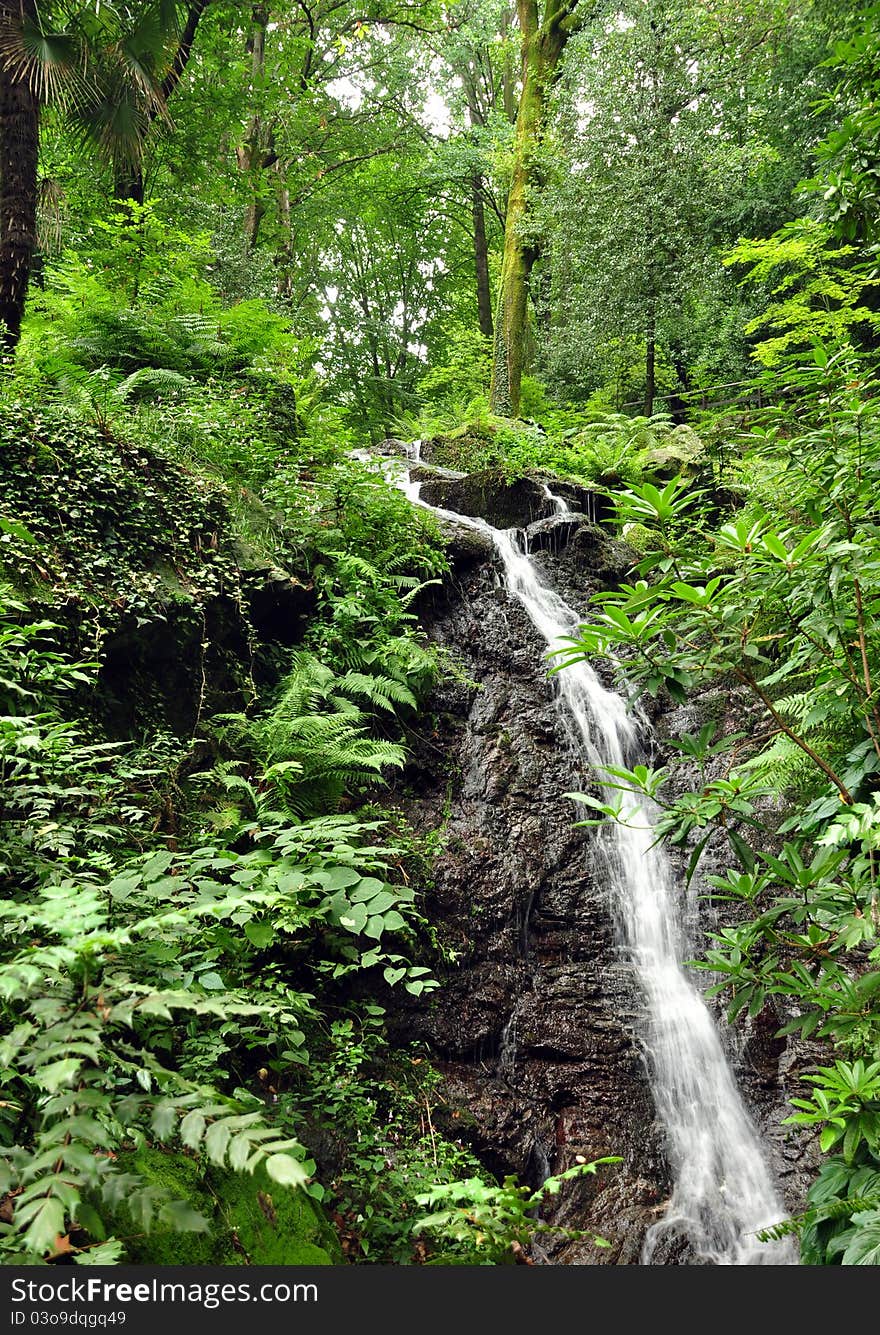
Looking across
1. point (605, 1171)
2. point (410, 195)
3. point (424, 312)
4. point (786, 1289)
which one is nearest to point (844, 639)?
point (786, 1289)

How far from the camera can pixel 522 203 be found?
13484mm

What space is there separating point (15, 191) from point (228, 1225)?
7474 millimetres

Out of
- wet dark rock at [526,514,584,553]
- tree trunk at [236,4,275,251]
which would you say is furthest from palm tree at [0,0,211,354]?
wet dark rock at [526,514,584,553]

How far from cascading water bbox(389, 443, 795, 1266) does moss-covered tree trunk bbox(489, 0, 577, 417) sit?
9001 millimetres

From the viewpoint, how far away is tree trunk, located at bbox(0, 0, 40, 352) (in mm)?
6133

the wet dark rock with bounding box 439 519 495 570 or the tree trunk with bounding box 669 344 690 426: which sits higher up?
the tree trunk with bounding box 669 344 690 426

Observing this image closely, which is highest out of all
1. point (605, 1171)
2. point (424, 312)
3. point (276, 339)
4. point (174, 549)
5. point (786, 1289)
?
point (424, 312)

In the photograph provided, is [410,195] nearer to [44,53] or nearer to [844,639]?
[44,53]

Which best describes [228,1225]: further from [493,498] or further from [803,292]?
[803,292]

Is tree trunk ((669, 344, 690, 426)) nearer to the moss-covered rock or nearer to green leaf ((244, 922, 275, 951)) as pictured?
green leaf ((244, 922, 275, 951))

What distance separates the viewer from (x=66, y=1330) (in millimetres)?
1933

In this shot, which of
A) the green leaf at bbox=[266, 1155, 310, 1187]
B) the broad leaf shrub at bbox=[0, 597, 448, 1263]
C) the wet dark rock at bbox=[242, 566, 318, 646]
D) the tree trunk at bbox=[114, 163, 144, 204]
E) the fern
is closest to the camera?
the green leaf at bbox=[266, 1155, 310, 1187]

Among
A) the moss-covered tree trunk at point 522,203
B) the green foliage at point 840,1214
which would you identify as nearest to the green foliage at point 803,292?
the moss-covered tree trunk at point 522,203

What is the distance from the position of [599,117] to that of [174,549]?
11.4 metres
